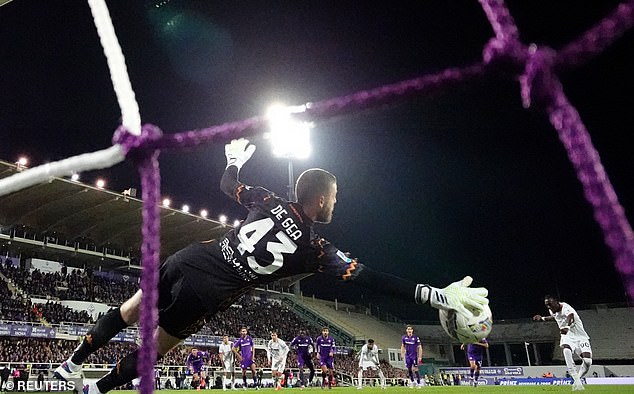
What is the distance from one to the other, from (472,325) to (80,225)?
25.8m

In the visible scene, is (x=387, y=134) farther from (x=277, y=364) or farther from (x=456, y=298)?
(x=456, y=298)

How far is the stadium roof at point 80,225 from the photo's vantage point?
73.0 ft

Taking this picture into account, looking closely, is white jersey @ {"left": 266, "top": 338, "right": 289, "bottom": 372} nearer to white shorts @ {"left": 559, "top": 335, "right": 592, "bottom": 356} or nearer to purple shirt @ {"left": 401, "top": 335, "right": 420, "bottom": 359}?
purple shirt @ {"left": 401, "top": 335, "right": 420, "bottom": 359}

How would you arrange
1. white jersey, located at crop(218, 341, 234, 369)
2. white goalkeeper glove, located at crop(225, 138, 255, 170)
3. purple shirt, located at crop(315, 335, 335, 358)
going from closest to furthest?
white goalkeeper glove, located at crop(225, 138, 255, 170) < purple shirt, located at crop(315, 335, 335, 358) < white jersey, located at crop(218, 341, 234, 369)

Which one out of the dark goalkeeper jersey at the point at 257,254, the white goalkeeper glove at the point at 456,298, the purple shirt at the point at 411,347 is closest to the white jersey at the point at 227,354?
the purple shirt at the point at 411,347

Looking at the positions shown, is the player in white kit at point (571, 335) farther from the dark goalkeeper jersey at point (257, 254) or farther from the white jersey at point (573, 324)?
A: the dark goalkeeper jersey at point (257, 254)

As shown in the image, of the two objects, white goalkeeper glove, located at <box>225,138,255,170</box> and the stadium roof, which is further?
the stadium roof

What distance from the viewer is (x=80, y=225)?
25.2 metres

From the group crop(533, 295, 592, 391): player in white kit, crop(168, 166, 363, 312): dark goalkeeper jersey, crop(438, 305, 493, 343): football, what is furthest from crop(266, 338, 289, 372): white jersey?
crop(438, 305, 493, 343): football

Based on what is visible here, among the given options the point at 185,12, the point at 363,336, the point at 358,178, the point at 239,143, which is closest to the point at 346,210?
the point at 358,178

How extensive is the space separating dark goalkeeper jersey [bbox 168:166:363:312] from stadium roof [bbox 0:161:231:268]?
19521 mm

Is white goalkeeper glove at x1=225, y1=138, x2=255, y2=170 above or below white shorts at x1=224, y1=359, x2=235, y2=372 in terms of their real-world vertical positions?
above

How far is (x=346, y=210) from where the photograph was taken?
128ft

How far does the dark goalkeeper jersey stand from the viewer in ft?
10.6
